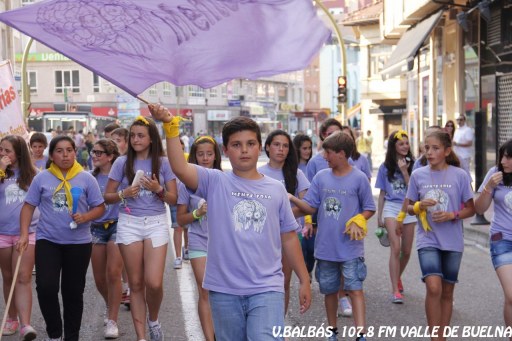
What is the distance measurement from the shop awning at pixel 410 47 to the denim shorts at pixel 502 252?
593 inches

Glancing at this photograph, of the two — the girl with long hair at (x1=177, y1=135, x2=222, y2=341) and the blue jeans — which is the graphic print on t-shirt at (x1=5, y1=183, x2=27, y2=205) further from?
the blue jeans

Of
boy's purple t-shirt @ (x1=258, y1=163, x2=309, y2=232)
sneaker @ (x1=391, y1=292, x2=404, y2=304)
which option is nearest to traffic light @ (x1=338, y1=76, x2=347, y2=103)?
sneaker @ (x1=391, y1=292, x2=404, y2=304)

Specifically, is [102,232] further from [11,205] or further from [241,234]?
[241,234]

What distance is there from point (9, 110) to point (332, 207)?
168 inches

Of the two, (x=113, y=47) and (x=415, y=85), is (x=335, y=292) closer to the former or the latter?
(x=113, y=47)

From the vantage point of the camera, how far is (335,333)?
6738 millimetres

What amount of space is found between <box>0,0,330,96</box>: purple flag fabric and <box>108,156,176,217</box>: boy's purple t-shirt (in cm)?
199

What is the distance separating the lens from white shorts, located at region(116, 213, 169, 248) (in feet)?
22.4

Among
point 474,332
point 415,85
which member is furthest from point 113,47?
point 415,85

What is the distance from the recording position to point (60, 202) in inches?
269

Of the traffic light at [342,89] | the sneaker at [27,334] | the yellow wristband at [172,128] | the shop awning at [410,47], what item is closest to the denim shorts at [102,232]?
the sneaker at [27,334]

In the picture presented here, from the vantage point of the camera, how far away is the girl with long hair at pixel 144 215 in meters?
6.79

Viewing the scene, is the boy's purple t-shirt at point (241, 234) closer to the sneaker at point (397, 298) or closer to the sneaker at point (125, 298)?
the sneaker at point (397, 298)

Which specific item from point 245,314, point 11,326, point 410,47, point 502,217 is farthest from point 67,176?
point 410,47
